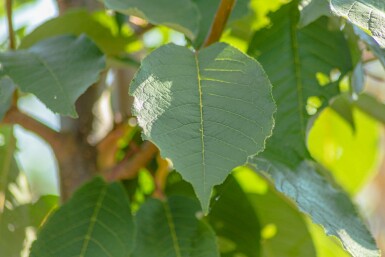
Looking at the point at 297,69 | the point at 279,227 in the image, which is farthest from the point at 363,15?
the point at 279,227

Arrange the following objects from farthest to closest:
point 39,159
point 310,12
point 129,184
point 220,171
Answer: point 39,159
point 129,184
point 310,12
point 220,171

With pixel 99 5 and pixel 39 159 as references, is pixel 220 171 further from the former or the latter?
pixel 39 159

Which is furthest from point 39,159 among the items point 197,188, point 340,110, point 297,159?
point 197,188

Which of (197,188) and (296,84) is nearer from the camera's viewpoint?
(197,188)

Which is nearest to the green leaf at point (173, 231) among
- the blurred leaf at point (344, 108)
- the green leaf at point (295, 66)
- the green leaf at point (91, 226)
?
the green leaf at point (91, 226)

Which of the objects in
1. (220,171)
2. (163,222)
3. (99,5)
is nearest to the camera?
(220,171)

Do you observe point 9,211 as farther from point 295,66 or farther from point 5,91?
point 295,66
